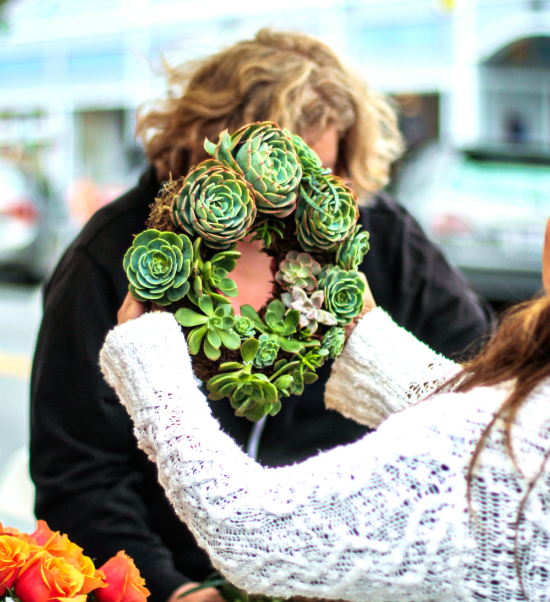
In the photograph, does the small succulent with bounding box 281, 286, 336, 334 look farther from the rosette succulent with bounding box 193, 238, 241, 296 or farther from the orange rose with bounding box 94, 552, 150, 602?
the orange rose with bounding box 94, 552, 150, 602

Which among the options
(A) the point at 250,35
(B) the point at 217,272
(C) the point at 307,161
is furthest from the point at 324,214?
(A) the point at 250,35

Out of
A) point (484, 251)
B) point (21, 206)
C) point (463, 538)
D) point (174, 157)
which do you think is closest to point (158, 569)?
point (463, 538)

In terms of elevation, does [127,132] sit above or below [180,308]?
below

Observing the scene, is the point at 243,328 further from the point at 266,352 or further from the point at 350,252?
the point at 350,252

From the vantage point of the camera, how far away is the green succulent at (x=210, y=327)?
1029mm

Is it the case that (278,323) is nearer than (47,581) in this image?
No

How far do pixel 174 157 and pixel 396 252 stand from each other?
587mm

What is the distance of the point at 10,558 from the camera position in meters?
0.91

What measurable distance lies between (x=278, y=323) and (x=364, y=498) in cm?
35

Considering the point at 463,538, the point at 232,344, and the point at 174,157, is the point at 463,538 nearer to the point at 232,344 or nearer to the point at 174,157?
the point at 232,344

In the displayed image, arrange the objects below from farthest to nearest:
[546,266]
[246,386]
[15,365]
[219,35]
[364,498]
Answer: [219,35] < [15,365] < [246,386] < [546,266] < [364,498]

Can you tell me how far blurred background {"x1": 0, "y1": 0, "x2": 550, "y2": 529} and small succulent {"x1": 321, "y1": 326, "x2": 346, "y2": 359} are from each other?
0.76m

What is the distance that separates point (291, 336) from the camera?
3.71 feet

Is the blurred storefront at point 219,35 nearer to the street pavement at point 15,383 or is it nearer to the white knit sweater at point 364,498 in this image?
the street pavement at point 15,383
